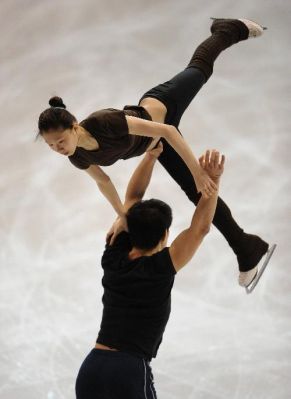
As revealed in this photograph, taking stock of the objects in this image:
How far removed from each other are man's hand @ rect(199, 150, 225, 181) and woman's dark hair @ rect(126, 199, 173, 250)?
17cm

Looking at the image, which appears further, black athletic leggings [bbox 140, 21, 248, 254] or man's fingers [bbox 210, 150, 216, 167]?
black athletic leggings [bbox 140, 21, 248, 254]

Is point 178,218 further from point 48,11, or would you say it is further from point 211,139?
point 48,11

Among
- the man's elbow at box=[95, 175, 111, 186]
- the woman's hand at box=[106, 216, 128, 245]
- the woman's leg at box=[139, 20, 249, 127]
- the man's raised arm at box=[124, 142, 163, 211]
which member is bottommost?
the woman's hand at box=[106, 216, 128, 245]

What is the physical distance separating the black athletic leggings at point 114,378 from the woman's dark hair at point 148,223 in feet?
0.98

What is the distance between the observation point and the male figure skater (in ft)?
5.24

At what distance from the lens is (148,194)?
320 cm

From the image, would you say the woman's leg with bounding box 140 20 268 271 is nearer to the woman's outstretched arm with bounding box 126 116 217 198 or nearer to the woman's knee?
the woman's knee

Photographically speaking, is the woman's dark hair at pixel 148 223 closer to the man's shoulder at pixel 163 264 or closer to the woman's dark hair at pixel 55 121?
the man's shoulder at pixel 163 264

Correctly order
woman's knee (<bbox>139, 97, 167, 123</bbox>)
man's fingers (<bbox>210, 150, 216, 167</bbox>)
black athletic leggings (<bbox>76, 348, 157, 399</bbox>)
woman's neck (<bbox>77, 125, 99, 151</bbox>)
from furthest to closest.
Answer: woman's knee (<bbox>139, 97, 167, 123</bbox>) < woman's neck (<bbox>77, 125, 99, 151</bbox>) < man's fingers (<bbox>210, 150, 216, 167</bbox>) < black athletic leggings (<bbox>76, 348, 157, 399</bbox>)

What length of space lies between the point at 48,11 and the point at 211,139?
54.9 inches

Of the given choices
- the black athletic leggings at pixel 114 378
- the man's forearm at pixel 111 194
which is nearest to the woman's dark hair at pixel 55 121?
the man's forearm at pixel 111 194

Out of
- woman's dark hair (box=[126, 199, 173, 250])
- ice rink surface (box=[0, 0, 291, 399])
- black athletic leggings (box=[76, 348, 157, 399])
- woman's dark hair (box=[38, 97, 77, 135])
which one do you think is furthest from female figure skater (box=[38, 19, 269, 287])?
ice rink surface (box=[0, 0, 291, 399])

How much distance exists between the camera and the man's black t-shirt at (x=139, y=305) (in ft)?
5.41

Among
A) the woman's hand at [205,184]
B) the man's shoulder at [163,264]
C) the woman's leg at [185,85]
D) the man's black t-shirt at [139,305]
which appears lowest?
the man's black t-shirt at [139,305]
